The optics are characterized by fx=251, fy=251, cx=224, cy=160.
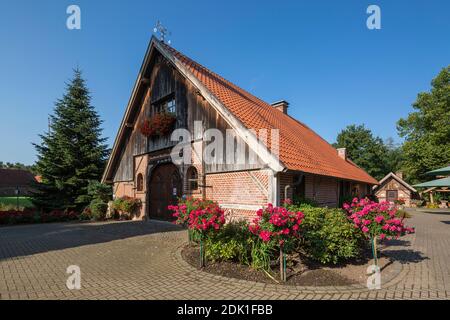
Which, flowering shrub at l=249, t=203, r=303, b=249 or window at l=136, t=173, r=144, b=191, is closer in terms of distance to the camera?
flowering shrub at l=249, t=203, r=303, b=249

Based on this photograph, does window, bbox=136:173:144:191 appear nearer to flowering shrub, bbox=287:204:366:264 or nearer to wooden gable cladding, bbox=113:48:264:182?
wooden gable cladding, bbox=113:48:264:182

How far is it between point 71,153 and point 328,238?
2047cm

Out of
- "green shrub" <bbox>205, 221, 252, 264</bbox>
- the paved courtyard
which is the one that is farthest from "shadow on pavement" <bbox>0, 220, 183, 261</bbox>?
"green shrub" <bbox>205, 221, 252, 264</bbox>

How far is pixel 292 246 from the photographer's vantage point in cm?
Result: 529

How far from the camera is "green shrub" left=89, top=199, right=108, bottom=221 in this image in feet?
49.8

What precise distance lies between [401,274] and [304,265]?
6.70 ft

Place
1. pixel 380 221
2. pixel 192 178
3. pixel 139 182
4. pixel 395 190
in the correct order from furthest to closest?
pixel 395 190, pixel 139 182, pixel 192 178, pixel 380 221

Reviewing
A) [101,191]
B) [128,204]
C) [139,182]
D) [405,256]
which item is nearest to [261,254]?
[405,256]

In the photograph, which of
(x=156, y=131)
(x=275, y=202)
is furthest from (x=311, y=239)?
(x=156, y=131)

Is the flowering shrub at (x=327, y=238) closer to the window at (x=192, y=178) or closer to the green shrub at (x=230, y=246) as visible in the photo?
the green shrub at (x=230, y=246)

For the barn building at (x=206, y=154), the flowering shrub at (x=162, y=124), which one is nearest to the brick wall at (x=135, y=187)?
the barn building at (x=206, y=154)

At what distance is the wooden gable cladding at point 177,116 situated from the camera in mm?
9234

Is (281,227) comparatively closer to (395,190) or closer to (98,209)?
(98,209)

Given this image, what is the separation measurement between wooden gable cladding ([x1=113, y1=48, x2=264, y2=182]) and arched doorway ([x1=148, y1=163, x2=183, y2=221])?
41.6 inches
